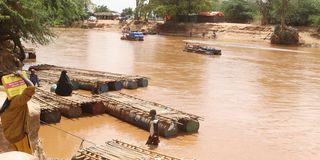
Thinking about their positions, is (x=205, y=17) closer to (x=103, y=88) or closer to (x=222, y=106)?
(x=222, y=106)

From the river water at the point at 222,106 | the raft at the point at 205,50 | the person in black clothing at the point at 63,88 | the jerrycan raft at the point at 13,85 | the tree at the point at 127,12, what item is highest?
the tree at the point at 127,12

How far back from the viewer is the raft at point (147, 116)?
Answer: 12369mm

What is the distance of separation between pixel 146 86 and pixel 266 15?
46.9 m

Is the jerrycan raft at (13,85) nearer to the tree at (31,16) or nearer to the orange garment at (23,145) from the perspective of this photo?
the orange garment at (23,145)

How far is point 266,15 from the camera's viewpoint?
6372 centimetres

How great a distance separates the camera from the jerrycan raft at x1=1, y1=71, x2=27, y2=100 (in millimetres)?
5855

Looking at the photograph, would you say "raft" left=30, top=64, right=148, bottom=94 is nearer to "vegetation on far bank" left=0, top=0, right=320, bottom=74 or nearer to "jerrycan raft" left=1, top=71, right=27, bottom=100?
"vegetation on far bank" left=0, top=0, right=320, bottom=74

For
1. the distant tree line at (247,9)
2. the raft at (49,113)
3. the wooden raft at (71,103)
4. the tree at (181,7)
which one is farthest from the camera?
the tree at (181,7)

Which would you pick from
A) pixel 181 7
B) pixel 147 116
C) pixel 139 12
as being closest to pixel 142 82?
pixel 147 116

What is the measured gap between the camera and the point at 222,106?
17312 millimetres

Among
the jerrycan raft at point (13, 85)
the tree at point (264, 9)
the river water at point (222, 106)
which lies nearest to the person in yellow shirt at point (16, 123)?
the jerrycan raft at point (13, 85)

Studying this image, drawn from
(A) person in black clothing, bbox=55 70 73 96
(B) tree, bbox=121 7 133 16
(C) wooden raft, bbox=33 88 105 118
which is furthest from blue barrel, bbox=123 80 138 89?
(B) tree, bbox=121 7 133 16

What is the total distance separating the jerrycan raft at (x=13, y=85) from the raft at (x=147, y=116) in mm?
6655

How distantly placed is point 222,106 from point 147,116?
16.8ft
